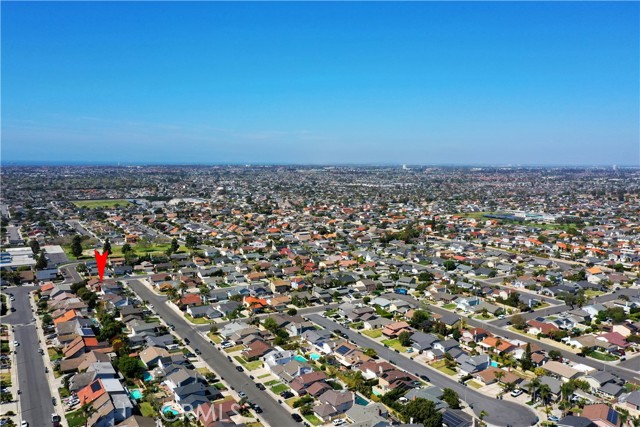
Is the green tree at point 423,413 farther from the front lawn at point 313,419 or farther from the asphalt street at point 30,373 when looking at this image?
the asphalt street at point 30,373

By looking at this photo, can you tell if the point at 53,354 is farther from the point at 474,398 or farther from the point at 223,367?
the point at 474,398

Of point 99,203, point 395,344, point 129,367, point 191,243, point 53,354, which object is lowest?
point 395,344

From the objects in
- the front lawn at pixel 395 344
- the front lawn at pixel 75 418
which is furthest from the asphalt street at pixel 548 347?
the front lawn at pixel 75 418

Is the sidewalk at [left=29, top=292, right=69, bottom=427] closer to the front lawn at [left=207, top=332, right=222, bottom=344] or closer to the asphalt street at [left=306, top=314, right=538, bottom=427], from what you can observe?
the front lawn at [left=207, top=332, right=222, bottom=344]

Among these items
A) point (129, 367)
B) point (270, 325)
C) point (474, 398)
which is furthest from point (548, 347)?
point (129, 367)

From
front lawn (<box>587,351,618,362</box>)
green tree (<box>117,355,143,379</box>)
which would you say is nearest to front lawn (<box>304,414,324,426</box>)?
green tree (<box>117,355,143,379</box>)

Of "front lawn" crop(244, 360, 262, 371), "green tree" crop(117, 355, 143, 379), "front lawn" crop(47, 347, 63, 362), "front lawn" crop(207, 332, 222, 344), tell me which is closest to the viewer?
"green tree" crop(117, 355, 143, 379)
